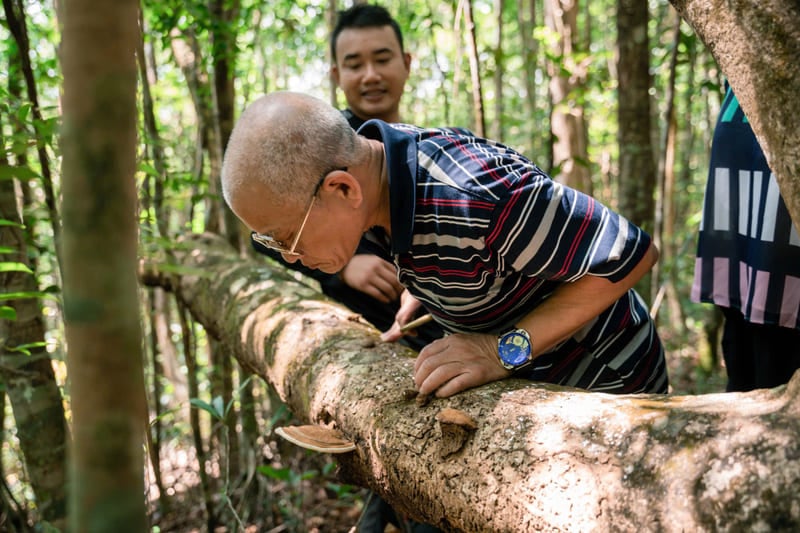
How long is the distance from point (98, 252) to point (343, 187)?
1.13 m

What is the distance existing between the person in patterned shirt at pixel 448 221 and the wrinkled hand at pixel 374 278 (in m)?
0.66

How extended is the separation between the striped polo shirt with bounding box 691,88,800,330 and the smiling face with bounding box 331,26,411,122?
173 centimetres

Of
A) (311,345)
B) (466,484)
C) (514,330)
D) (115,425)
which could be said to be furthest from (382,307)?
(115,425)

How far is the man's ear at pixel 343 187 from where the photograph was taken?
5.03 feet

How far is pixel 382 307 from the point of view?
8.29 feet

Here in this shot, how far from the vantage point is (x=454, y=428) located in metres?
1.29

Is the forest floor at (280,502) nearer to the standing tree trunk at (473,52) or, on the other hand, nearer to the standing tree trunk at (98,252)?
the standing tree trunk at (473,52)

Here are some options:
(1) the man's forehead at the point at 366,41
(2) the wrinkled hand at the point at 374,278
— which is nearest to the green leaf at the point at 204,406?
(2) the wrinkled hand at the point at 374,278

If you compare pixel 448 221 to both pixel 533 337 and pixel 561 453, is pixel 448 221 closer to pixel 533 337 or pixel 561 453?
pixel 533 337

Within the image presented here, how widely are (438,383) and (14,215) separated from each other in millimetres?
1821

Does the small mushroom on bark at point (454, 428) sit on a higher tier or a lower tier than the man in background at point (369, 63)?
lower

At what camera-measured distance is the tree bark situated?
3.24ft

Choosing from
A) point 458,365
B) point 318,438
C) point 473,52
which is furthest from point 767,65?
point 473,52

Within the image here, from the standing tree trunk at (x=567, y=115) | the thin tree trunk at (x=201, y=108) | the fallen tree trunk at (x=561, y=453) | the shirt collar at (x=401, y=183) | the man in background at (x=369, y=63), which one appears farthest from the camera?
the standing tree trunk at (x=567, y=115)
